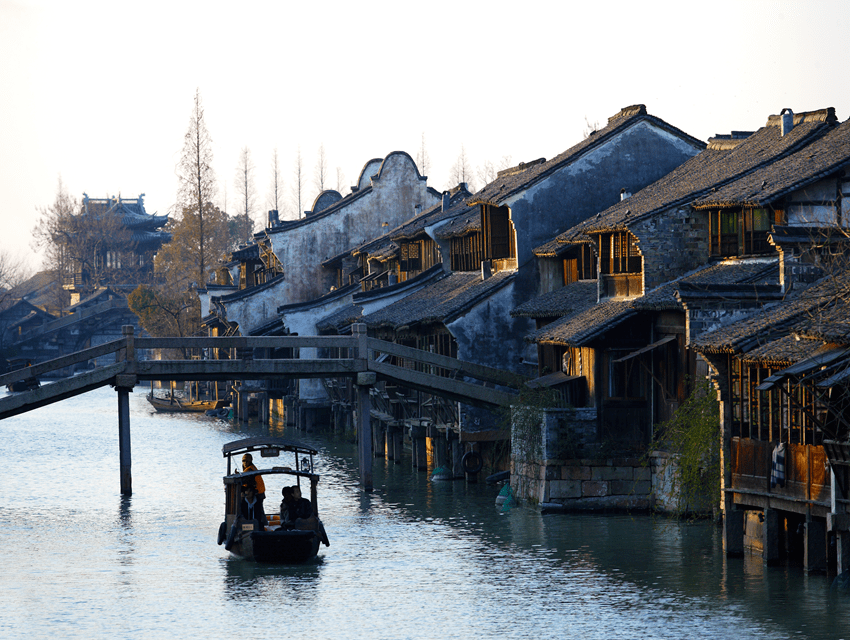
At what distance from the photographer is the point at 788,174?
30984 millimetres

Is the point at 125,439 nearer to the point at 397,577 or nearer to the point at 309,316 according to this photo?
the point at 397,577

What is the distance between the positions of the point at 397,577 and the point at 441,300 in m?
20.5

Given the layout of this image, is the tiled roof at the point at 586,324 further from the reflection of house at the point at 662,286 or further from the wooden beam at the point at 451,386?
the wooden beam at the point at 451,386

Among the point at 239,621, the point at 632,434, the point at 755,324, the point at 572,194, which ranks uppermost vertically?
the point at 572,194

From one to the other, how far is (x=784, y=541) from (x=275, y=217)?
55805 mm


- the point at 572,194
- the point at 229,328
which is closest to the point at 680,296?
the point at 572,194

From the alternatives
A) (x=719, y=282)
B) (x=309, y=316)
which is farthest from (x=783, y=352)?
(x=309, y=316)

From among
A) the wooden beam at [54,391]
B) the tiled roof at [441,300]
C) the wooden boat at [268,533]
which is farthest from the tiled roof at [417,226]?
the wooden boat at [268,533]

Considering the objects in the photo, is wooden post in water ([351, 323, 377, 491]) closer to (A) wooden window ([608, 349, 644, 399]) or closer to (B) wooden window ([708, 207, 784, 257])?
(A) wooden window ([608, 349, 644, 399])

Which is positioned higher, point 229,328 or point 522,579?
point 229,328

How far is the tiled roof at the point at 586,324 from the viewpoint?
1319 inches

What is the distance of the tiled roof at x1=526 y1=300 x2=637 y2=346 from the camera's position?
110 feet

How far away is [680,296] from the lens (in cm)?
2938

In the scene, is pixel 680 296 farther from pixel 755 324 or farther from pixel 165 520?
pixel 165 520
